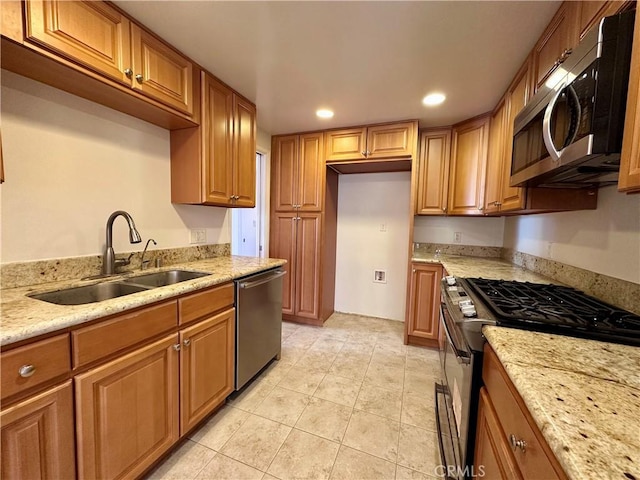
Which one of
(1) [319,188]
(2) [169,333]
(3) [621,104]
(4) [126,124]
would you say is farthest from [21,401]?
(1) [319,188]

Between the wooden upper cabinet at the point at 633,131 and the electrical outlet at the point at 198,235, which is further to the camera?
the electrical outlet at the point at 198,235

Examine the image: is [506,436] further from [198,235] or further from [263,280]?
[198,235]

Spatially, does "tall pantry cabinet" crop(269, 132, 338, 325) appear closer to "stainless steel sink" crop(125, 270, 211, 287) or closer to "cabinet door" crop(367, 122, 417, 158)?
"cabinet door" crop(367, 122, 417, 158)

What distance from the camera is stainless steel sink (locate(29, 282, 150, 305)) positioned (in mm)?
1222

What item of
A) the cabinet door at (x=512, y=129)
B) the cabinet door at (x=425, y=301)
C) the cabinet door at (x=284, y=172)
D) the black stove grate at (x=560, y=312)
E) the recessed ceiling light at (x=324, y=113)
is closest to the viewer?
the black stove grate at (x=560, y=312)

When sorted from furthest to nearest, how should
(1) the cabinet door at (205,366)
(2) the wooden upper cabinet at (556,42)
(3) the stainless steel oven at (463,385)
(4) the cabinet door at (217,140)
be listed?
1. (4) the cabinet door at (217,140)
2. (1) the cabinet door at (205,366)
3. (2) the wooden upper cabinet at (556,42)
4. (3) the stainless steel oven at (463,385)

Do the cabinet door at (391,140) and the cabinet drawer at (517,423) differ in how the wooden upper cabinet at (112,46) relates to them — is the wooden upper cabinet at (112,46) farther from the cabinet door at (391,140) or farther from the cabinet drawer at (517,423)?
the cabinet drawer at (517,423)

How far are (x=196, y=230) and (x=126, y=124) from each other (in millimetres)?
868

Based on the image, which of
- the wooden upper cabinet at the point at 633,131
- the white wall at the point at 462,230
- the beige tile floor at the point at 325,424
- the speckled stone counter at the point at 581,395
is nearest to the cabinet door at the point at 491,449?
the speckled stone counter at the point at 581,395

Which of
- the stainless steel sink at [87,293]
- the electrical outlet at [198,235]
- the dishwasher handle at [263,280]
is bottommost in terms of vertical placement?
the dishwasher handle at [263,280]

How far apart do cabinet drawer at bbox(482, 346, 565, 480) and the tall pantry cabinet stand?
2.26 m

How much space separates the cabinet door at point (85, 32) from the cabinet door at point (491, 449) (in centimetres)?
212

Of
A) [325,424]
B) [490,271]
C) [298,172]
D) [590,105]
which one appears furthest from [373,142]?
[325,424]

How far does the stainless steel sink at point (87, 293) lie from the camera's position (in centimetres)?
122
